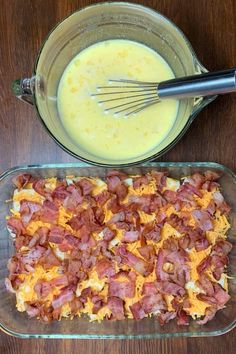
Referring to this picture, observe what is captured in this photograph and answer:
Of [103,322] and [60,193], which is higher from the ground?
[60,193]

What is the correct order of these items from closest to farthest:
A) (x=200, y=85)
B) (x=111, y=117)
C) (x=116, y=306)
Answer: (x=200, y=85), (x=111, y=117), (x=116, y=306)

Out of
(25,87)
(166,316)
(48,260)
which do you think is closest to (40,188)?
(48,260)

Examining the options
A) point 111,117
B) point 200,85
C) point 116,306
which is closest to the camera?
point 200,85

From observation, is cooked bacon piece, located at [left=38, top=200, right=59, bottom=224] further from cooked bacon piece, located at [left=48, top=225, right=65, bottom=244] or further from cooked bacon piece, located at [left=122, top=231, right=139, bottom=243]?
cooked bacon piece, located at [left=122, top=231, right=139, bottom=243]

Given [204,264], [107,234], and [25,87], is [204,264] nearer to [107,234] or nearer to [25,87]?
[107,234]

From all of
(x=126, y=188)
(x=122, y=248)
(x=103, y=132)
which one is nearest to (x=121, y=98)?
(x=103, y=132)
